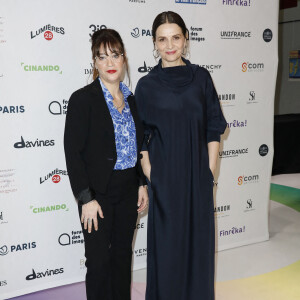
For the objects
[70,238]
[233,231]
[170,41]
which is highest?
[170,41]

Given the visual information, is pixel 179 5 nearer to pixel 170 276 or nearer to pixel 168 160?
pixel 168 160

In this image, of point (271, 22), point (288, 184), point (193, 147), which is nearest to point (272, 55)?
point (271, 22)

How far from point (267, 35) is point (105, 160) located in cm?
239

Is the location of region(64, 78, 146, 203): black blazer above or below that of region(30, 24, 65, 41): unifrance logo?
below

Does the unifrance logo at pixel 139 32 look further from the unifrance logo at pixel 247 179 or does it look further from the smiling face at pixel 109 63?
the unifrance logo at pixel 247 179

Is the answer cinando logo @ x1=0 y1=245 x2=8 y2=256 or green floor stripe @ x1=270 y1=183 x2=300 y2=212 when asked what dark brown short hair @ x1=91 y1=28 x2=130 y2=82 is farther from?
green floor stripe @ x1=270 y1=183 x2=300 y2=212

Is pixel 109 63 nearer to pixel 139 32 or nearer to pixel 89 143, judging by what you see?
pixel 89 143

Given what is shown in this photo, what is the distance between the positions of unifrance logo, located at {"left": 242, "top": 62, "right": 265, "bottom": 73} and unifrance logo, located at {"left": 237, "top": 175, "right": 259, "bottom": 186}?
1015 mm

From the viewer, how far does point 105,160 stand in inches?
86.0

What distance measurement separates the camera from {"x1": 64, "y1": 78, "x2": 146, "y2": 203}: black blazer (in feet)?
6.99

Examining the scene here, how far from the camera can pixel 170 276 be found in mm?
2400

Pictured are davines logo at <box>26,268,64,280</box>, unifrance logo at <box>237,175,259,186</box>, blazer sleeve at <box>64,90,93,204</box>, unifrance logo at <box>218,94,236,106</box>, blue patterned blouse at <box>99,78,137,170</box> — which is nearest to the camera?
blazer sleeve at <box>64,90,93,204</box>

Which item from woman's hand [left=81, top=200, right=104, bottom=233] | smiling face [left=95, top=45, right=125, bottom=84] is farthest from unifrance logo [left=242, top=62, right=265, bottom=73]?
woman's hand [left=81, top=200, right=104, bottom=233]

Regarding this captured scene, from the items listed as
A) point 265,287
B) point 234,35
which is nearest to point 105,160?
point 265,287
